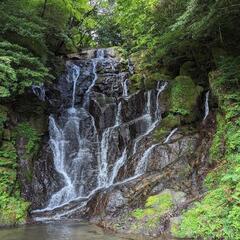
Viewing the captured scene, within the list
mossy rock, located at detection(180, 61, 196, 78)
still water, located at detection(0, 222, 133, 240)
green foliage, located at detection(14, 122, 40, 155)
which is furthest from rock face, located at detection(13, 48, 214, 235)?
mossy rock, located at detection(180, 61, 196, 78)

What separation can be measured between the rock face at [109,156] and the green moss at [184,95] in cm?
72

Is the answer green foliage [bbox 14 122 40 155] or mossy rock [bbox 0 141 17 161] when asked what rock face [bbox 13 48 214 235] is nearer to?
A: green foliage [bbox 14 122 40 155]

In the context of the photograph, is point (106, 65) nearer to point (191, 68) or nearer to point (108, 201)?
point (191, 68)

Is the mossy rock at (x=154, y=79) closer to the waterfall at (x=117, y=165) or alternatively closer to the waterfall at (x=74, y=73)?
the waterfall at (x=74, y=73)

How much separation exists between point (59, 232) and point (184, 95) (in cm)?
783

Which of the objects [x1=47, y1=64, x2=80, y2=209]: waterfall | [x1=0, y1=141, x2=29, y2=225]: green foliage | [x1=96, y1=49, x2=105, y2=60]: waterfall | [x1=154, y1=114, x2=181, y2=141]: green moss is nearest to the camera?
[x1=0, y1=141, x2=29, y2=225]: green foliage

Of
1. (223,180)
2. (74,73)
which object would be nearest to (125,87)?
(74,73)

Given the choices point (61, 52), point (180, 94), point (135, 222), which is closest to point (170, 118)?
point (180, 94)

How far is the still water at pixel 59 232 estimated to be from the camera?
8.84m

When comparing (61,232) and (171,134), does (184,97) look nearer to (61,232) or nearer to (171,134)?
(171,134)

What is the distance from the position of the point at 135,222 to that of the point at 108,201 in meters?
1.54

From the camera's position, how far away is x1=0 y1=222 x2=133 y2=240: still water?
8836 millimetres

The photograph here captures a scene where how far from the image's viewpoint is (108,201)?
11.0 meters

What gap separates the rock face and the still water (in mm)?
634
